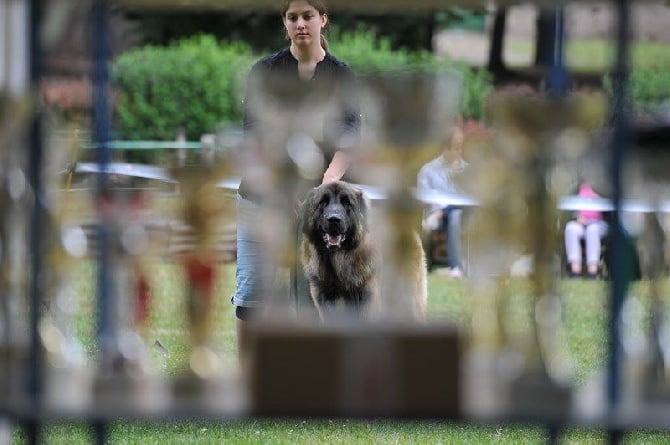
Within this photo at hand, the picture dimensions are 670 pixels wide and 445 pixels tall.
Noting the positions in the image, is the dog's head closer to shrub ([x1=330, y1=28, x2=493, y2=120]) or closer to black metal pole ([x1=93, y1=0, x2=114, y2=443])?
black metal pole ([x1=93, y1=0, x2=114, y2=443])

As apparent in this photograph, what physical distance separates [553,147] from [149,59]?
1260cm

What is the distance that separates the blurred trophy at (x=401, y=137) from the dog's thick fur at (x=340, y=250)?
11.9 ft

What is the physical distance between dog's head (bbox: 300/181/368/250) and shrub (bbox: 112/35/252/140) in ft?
27.3

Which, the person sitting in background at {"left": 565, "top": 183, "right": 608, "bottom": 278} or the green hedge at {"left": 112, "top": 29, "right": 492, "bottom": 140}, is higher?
the green hedge at {"left": 112, "top": 29, "right": 492, "bottom": 140}

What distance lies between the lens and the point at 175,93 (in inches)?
568

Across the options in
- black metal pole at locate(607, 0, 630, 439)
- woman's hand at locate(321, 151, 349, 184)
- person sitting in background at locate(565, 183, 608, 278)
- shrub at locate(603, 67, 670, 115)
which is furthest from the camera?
shrub at locate(603, 67, 670, 115)

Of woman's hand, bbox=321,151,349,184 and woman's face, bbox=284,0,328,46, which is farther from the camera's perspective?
woman's hand, bbox=321,151,349,184

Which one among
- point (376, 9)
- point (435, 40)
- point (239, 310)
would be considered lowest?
point (239, 310)

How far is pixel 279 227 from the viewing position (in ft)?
7.18

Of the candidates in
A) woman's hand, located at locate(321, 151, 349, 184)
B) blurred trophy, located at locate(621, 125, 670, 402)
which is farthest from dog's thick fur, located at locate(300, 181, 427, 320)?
blurred trophy, located at locate(621, 125, 670, 402)

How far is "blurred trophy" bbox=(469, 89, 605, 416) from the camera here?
2.05m

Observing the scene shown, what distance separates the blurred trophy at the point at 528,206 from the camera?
2.05 meters

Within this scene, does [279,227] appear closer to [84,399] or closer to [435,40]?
[84,399]

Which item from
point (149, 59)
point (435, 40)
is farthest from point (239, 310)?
point (435, 40)
